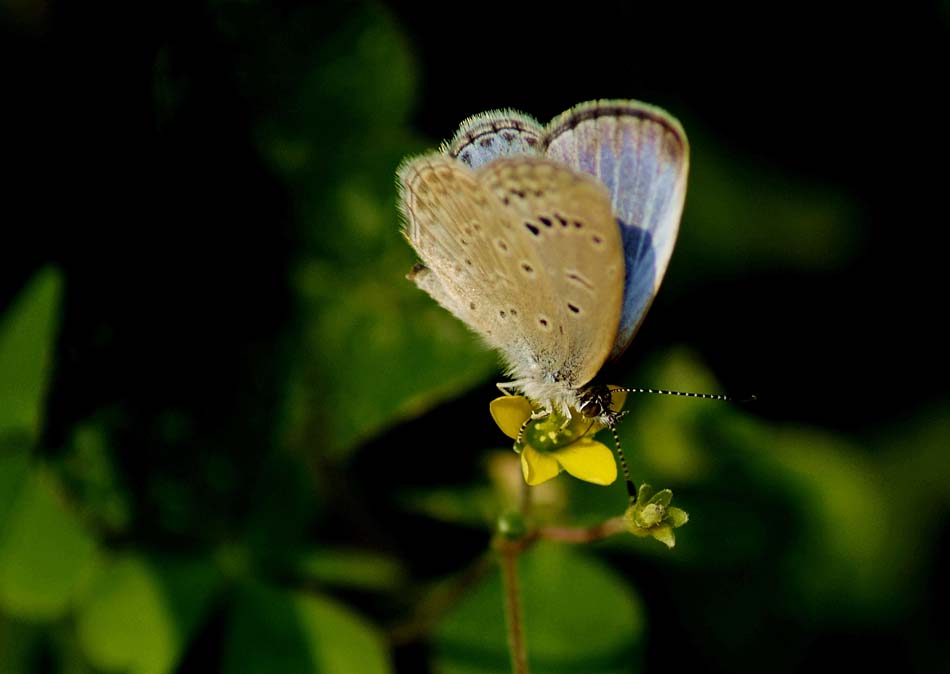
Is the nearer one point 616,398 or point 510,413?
point 510,413

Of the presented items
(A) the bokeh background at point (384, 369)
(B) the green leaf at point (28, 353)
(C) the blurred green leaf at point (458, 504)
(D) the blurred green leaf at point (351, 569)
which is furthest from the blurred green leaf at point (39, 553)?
(C) the blurred green leaf at point (458, 504)

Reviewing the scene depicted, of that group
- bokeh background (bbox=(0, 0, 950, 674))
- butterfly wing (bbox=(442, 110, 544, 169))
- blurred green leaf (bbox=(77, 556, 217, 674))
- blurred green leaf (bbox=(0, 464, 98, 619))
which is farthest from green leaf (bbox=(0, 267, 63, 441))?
butterfly wing (bbox=(442, 110, 544, 169))

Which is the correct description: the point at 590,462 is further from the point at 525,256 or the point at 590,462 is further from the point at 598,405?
the point at 525,256

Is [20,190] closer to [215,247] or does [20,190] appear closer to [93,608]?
[215,247]

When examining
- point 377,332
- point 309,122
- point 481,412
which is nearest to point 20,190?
point 309,122

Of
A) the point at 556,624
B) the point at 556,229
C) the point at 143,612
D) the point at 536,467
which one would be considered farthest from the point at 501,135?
the point at 143,612

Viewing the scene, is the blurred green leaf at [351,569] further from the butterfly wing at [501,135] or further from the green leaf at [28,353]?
the butterfly wing at [501,135]
